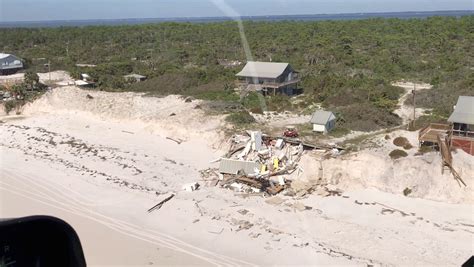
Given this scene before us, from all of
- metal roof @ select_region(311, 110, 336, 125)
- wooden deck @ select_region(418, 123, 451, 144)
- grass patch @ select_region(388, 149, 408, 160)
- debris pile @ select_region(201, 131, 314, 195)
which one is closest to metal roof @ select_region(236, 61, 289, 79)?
metal roof @ select_region(311, 110, 336, 125)

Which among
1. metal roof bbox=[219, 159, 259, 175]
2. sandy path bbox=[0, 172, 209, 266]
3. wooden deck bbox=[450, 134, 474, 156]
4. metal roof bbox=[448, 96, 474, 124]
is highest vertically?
metal roof bbox=[448, 96, 474, 124]

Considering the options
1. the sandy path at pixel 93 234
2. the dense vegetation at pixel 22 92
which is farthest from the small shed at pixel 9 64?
the sandy path at pixel 93 234

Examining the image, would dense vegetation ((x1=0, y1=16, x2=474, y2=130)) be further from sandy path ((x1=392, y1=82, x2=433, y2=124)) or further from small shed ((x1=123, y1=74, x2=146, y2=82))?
small shed ((x1=123, y1=74, x2=146, y2=82))

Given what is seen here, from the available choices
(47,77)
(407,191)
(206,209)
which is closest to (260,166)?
(206,209)

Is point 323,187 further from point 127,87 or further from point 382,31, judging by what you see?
point 382,31

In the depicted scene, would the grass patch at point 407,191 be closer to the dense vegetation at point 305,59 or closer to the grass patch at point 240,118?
the dense vegetation at point 305,59

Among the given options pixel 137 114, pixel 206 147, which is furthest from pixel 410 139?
pixel 137 114
